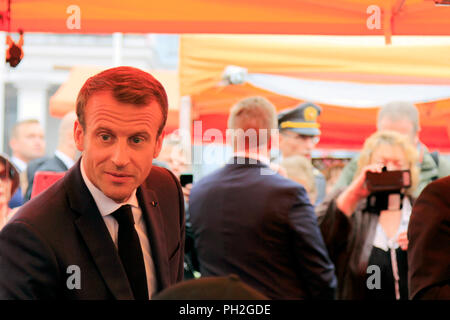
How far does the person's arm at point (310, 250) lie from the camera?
1872 millimetres

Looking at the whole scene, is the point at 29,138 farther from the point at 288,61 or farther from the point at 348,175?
the point at 348,175

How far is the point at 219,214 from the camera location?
6.47 ft

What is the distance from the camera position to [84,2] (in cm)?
162

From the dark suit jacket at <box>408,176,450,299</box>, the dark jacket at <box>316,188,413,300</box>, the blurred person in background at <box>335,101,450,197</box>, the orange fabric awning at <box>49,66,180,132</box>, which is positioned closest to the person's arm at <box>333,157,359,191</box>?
the blurred person in background at <box>335,101,450,197</box>

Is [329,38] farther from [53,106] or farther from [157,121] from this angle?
[53,106]

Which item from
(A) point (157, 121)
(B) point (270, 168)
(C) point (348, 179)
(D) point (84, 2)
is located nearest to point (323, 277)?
(B) point (270, 168)

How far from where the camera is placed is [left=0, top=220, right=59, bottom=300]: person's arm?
1.03 metres

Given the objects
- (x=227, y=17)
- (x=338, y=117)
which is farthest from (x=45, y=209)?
(x=338, y=117)

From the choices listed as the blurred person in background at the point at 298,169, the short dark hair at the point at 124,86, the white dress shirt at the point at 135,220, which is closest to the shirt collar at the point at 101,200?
the white dress shirt at the point at 135,220

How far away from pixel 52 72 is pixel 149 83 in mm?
8747

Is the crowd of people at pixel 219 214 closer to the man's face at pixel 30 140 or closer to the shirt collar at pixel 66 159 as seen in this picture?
the shirt collar at pixel 66 159

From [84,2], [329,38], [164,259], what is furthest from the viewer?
[329,38]
